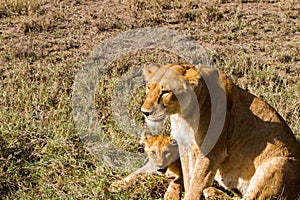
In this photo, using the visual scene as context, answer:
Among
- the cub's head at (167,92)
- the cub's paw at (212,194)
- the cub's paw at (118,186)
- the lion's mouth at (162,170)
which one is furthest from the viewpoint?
the lion's mouth at (162,170)

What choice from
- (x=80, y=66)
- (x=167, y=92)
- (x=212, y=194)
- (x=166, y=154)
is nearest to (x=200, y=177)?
(x=212, y=194)

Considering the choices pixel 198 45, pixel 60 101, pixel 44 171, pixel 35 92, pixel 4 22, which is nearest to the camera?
pixel 44 171

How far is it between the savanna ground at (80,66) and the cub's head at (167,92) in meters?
1.07

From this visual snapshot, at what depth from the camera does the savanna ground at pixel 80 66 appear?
4.93 meters

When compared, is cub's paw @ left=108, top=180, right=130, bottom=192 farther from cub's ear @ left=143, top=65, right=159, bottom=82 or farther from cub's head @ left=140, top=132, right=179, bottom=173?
cub's ear @ left=143, top=65, right=159, bottom=82

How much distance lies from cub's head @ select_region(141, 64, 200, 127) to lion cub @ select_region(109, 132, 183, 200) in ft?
2.85

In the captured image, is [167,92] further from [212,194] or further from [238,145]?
[212,194]

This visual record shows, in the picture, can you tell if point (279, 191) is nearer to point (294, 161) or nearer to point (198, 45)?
point (294, 161)

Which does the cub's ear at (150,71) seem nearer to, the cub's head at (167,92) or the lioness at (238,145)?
the lioness at (238,145)

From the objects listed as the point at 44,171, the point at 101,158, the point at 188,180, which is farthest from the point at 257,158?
the point at 44,171

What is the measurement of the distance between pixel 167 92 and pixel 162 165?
3.90ft

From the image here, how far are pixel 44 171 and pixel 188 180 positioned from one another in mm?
1359

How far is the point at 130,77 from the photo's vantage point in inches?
279

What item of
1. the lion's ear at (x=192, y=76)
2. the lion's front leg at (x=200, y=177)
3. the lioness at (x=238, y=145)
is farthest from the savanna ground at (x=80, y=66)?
the lion's ear at (x=192, y=76)
